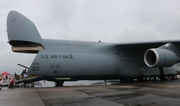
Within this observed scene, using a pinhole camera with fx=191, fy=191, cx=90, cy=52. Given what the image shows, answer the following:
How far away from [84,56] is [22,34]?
432cm

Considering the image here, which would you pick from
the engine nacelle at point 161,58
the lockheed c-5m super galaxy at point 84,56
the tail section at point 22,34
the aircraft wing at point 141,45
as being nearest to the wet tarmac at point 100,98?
the engine nacelle at point 161,58

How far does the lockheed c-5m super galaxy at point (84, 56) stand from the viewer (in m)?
12.1

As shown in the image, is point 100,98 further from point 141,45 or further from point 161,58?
point 141,45

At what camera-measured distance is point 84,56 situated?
13.3 m

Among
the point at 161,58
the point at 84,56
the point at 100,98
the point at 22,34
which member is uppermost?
the point at 22,34

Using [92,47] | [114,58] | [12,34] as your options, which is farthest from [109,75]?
[12,34]

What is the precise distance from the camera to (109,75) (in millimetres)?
14172

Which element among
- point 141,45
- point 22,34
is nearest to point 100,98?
point 22,34

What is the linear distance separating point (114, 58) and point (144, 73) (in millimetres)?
2999

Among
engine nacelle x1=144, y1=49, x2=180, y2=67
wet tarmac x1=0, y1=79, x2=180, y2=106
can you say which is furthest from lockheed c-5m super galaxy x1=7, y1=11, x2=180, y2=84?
wet tarmac x1=0, y1=79, x2=180, y2=106

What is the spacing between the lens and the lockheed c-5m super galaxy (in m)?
12.1

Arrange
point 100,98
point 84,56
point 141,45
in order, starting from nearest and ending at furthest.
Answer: point 100,98 < point 84,56 < point 141,45

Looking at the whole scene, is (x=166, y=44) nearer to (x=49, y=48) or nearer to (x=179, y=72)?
(x=179, y=72)

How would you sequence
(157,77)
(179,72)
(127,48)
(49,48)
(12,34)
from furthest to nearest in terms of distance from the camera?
(179,72), (157,77), (127,48), (49,48), (12,34)
